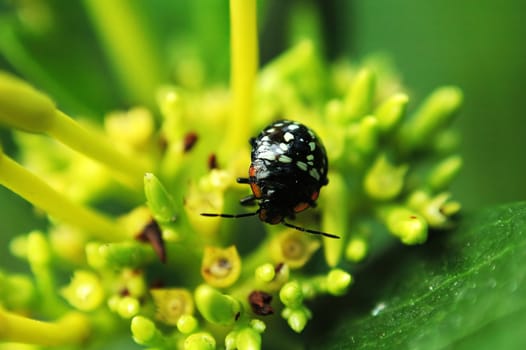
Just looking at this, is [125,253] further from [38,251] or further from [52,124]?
[52,124]

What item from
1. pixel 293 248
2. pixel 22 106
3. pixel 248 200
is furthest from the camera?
pixel 248 200

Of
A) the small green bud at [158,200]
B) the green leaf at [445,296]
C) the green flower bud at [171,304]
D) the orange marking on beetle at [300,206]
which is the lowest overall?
the green leaf at [445,296]

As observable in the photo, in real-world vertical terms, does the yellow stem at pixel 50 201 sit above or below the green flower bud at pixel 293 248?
above

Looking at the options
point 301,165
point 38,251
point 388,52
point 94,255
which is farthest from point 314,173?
point 388,52

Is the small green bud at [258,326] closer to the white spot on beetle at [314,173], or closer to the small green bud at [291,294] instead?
the small green bud at [291,294]

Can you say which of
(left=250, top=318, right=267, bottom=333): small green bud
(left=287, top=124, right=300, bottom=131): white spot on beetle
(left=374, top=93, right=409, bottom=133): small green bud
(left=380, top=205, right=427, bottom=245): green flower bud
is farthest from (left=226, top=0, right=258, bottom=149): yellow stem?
(left=250, top=318, right=267, bottom=333): small green bud

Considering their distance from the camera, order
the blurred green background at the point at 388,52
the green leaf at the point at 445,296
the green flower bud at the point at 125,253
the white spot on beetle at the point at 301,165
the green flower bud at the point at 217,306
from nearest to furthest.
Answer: the green leaf at the point at 445,296 < the green flower bud at the point at 217,306 < the green flower bud at the point at 125,253 < the white spot on beetle at the point at 301,165 < the blurred green background at the point at 388,52

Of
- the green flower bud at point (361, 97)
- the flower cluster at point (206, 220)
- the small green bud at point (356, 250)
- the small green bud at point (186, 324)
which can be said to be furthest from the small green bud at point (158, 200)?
the green flower bud at point (361, 97)
